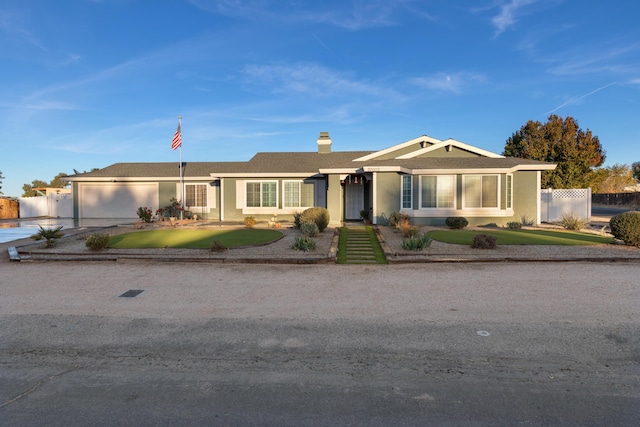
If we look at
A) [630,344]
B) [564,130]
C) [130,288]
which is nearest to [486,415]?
[630,344]

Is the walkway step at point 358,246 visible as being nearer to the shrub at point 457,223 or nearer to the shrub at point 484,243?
the shrub at point 484,243

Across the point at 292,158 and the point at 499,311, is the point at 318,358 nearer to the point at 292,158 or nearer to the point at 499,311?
the point at 499,311

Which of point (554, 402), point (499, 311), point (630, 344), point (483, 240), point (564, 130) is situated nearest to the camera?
point (554, 402)

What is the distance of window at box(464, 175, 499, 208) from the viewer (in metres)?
17.0

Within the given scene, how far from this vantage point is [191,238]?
13562 millimetres

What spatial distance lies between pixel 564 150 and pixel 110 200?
115 ft

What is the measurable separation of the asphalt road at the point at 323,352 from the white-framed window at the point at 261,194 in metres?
12.1

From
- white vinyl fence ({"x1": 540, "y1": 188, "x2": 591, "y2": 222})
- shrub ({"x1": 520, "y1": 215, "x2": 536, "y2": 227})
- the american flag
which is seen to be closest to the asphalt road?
shrub ({"x1": 520, "y1": 215, "x2": 536, "y2": 227})

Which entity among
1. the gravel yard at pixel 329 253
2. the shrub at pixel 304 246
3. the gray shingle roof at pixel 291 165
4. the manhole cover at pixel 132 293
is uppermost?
the gray shingle roof at pixel 291 165

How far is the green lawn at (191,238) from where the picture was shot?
1213cm

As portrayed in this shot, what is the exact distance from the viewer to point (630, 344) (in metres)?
4.39

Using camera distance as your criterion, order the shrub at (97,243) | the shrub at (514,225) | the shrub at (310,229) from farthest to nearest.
→ the shrub at (514,225)
the shrub at (310,229)
the shrub at (97,243)

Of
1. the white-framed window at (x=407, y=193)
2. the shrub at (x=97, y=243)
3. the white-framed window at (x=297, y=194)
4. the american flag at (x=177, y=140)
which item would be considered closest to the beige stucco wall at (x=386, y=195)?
the white-framed window at (x=407, y=193)

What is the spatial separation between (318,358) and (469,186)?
1513 cm
